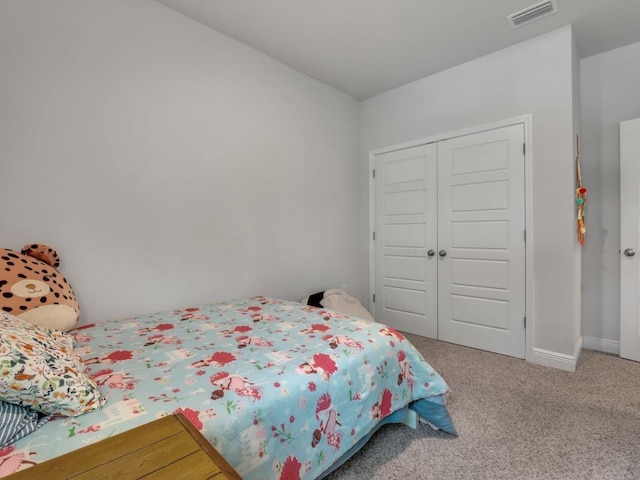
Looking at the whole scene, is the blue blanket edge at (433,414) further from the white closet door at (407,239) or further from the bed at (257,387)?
the white closet door at (407,239)

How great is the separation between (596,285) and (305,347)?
9.41 ft

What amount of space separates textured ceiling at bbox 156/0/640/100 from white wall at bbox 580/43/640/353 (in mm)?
214

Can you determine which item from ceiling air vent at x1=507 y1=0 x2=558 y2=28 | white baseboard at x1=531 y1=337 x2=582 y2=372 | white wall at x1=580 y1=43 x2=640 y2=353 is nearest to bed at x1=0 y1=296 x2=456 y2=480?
white baseboard at x1=531 y1=337 x2=582 y2=372

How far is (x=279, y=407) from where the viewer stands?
1.10 meters

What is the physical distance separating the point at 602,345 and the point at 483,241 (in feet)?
4.46

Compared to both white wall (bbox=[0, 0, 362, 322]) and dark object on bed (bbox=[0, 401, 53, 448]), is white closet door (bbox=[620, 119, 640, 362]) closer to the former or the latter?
white wall (bbox=[0, 0, 362, 322])

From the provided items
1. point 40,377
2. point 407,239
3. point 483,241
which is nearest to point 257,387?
point 40,377

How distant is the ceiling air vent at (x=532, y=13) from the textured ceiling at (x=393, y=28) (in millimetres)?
41

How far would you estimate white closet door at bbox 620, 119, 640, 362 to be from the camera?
2.56 metres

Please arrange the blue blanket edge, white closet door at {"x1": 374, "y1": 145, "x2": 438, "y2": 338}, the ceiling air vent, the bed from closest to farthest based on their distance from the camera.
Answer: the bed, the blue blanket edge, the ceiling air vent, white closet door at {"x1": 374, "y1": 145, "x2": 438, "y2": 338}

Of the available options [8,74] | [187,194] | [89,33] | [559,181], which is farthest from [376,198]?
[8,74]

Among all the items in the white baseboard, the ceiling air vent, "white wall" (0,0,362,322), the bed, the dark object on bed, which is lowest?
the white baseboard

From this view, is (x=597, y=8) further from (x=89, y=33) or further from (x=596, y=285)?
(x=89, y=33)

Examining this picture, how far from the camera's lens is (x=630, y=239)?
259cm
